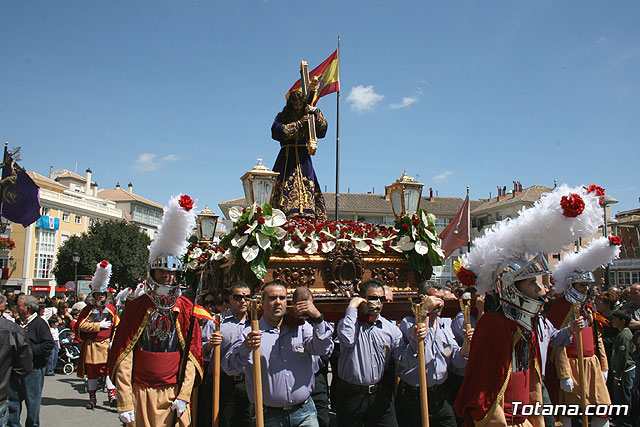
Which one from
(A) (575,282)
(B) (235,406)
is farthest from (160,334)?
(A) (575,282)

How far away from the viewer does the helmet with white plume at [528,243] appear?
3.85 m

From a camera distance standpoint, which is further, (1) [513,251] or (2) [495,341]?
(1) [513,251]

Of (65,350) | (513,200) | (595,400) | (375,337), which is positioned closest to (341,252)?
(375,337)

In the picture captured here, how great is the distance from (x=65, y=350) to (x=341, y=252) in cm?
945

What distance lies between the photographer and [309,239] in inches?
274

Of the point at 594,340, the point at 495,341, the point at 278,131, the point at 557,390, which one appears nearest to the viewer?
the point at 495,341

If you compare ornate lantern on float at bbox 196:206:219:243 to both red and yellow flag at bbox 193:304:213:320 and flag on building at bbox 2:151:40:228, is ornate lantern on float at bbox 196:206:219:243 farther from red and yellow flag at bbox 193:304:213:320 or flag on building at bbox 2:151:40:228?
red and yellow flag at bbox 193:304:213:320

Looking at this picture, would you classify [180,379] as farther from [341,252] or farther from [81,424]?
[81,424]

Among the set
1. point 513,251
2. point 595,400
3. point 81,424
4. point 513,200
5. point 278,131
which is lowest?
point 81,424

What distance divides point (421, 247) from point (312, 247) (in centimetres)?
162

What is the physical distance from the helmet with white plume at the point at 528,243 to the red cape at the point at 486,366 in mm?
168

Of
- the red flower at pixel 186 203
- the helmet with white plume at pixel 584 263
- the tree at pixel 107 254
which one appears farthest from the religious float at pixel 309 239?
the tree at pixel 107 254

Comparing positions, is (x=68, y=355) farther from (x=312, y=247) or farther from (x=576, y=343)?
(x=576, y=343)

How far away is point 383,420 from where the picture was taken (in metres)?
4.60
